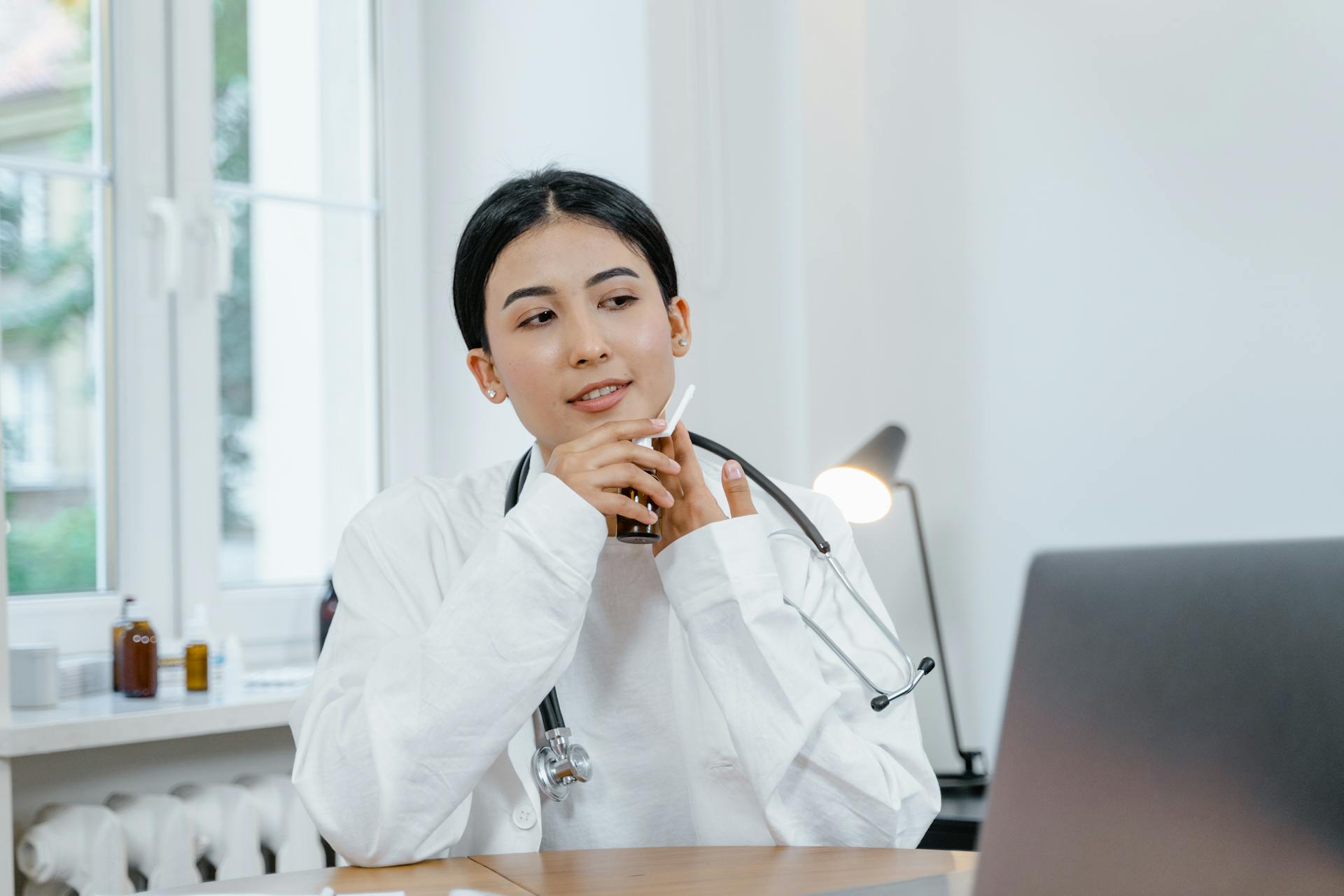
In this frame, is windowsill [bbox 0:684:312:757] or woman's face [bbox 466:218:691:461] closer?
woman's face [bbox 466:218:691:461]

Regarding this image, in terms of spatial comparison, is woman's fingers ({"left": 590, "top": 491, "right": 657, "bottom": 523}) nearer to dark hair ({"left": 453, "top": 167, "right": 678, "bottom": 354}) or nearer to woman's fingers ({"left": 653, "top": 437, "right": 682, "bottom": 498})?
woman's fingers ({"left": 653, "top": 437, "right": 682, "bottom": 498})

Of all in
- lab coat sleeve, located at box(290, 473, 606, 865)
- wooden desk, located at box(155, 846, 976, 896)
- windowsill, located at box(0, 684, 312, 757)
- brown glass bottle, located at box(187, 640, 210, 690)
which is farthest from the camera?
brown glass bottle, located at box(187, 640, 210, 690)

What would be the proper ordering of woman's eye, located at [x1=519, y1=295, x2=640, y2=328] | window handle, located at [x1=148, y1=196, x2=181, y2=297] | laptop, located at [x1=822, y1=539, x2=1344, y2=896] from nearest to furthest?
1. laptop, located at [x1=822, y1=539, x2=1344, y2=896]
2. woman's eye, located at [x1=519, y1=295, x2=640, y2=328]
3. window handle, located at [x1=148, y1=196, x2=181, y2=297]

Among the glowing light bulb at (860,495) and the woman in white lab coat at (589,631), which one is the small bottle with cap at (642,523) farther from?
the glowing light bulb at (860,495)

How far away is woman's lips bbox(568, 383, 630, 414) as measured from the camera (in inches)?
50.0

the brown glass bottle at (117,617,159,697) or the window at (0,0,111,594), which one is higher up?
the window at (0,0,111,594)

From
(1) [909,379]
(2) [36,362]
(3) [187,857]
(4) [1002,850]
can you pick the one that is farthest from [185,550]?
(4) [1002,850]

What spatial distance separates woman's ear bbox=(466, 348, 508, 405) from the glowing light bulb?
2.02 ft

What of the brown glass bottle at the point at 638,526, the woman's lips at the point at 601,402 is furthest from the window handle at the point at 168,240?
the brown glass bottle at the point at 638,526

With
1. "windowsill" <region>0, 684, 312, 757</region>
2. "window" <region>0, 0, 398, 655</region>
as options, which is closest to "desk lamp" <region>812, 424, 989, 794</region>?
"windowsill" <region>0, 684, 312, 757</region>

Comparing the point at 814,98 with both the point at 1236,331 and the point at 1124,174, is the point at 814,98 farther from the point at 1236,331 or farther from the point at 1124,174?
the point at 1236,331

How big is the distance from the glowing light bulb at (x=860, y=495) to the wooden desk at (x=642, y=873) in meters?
0.81

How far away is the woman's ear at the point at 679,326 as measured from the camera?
141 centimetres

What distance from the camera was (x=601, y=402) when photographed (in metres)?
1.27
